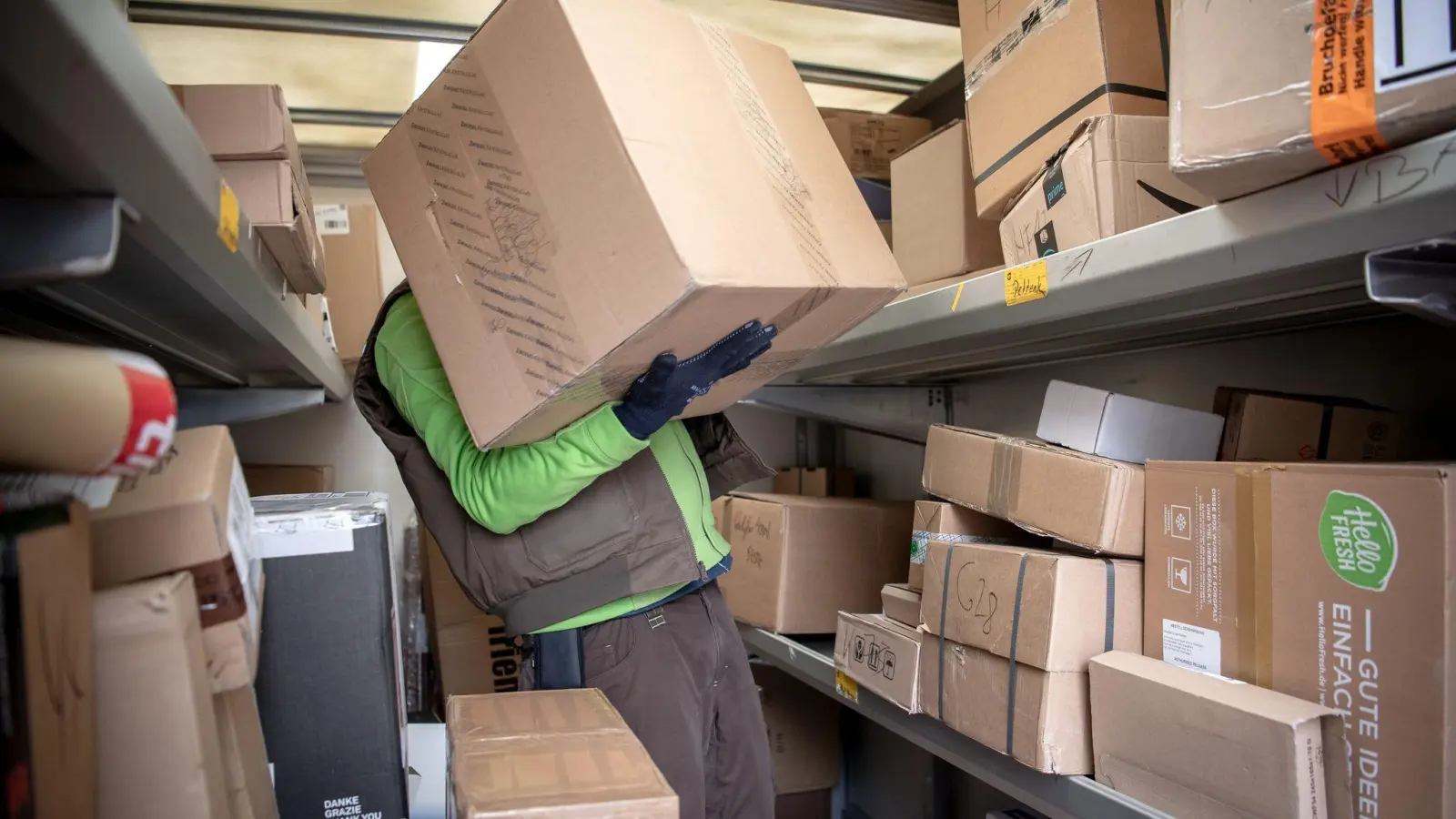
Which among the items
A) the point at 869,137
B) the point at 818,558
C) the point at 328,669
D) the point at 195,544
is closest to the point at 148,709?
the point at 195,544

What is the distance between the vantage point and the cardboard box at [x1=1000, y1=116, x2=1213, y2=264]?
1115 millimetres

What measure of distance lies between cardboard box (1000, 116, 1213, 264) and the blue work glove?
417 mm

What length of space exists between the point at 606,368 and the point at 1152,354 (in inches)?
43.8

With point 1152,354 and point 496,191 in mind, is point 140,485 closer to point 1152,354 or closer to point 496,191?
point 496,191

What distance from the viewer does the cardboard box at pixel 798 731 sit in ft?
7.86

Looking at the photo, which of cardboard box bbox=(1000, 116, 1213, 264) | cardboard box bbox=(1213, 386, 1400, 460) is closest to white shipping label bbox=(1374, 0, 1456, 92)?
cardboard box bbox=(1000, 116, 1213, 264)

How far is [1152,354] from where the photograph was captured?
5.40ft

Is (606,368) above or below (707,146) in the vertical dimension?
below

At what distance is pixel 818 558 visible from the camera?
1.92 meters

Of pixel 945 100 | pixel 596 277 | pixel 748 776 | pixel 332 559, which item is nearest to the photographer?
pixel 332 559

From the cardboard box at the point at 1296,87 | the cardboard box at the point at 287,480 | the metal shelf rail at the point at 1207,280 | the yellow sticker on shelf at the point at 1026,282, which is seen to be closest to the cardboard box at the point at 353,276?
the cardboard box at the point at 287,480

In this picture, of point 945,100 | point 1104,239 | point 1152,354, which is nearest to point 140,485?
point 1104,239

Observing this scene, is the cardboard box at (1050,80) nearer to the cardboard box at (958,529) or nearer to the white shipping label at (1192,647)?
the cardboard box at (958,529)

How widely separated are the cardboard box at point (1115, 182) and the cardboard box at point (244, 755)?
3.43 ft
